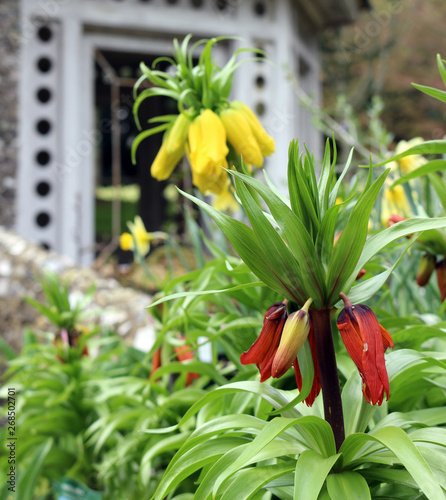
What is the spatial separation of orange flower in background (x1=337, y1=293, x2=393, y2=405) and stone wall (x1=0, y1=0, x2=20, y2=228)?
14.5 ft

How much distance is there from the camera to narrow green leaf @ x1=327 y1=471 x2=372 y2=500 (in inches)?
22.0

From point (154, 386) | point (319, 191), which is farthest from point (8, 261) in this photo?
point (319, 191)

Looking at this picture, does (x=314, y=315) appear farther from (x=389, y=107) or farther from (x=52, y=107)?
(x=389, y=107)

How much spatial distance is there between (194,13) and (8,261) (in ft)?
9.65

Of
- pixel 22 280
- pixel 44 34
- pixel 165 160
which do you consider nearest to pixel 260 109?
pixel 44 34

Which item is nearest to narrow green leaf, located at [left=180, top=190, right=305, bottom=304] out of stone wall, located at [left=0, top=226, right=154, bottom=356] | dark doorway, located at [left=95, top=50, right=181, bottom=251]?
stone wall, located at [left=0, top=226, right=154, bottom=356]

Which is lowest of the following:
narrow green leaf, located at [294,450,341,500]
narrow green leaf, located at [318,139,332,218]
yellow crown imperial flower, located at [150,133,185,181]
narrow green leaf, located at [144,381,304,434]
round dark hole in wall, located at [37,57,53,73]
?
narrow green leaf, located at [294,450,341,500]

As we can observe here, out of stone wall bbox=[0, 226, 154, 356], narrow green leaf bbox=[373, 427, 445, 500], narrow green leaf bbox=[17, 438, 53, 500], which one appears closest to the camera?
narrow green leaf bbox=[373, 427, 445, 500]

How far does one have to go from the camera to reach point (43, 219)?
5004 millimetres

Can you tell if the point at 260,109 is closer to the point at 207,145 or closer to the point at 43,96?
the point at 43,96

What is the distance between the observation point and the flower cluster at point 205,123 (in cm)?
99

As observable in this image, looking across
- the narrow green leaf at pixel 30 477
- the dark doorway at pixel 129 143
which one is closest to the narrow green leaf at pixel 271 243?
the narrow green leaf at pixel 30 477

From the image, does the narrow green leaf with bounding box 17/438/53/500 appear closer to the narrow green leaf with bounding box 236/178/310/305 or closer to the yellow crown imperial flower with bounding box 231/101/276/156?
the yellow crown imperial flower with bounding box 231/101/276/156

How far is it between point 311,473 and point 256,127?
2.16 feet
